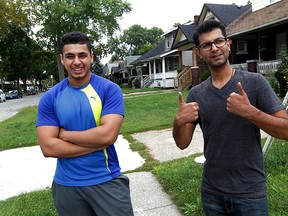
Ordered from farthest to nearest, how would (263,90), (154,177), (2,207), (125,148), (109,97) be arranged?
1. (125,148)
2. (154,177)
3. (2,207)
4. (109,97)
5. (263,90)

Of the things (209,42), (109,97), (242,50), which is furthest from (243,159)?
(242,50)

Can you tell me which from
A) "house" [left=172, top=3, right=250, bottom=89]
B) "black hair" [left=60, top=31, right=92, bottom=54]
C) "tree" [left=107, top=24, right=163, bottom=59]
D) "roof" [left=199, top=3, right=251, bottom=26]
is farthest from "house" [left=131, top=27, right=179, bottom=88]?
"tree" [left=107, top=24, right=163, bottom=59]

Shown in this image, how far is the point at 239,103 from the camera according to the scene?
5.99 feet

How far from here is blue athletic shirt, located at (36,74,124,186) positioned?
234cm

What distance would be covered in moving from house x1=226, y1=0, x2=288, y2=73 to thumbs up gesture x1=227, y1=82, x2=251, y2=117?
13.3 meters

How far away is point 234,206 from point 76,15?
3675 centimetres

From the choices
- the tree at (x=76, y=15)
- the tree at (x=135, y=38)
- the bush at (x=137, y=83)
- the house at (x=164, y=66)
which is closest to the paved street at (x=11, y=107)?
the tree at (x=76, y=15)

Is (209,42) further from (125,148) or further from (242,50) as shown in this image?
(242,50)

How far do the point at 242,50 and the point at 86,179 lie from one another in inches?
810

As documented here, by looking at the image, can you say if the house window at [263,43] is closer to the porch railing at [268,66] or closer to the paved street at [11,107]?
the porch railing at [268,66]

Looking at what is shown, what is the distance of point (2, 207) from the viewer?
4211 mm

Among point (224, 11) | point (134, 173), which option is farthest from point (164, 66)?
point (134, 173)

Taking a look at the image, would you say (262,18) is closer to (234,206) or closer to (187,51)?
(187,51)

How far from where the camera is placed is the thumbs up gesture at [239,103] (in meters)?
1.83
